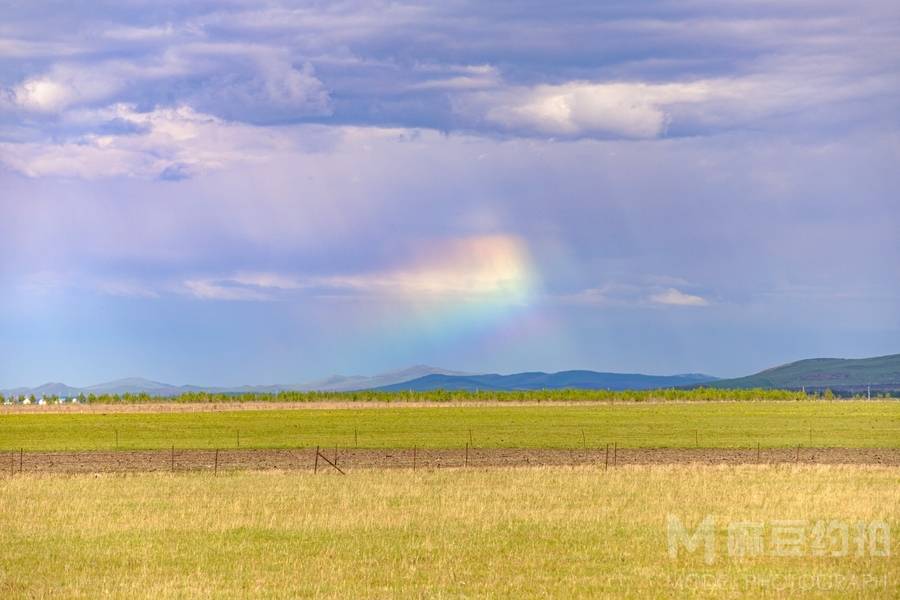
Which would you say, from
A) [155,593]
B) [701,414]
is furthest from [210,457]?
[701,414]

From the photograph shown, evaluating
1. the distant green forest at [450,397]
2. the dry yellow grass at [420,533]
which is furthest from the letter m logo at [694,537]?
the distant green forest at [450,397]

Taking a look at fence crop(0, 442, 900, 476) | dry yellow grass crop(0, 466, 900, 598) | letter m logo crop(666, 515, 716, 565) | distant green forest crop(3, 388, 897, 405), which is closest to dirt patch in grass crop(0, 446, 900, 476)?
fence crop(0, 442, 900, 476)

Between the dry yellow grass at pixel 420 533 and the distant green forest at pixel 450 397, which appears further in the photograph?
the distant green forest at pixel 450 397

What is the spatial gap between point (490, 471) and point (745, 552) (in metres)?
24.1

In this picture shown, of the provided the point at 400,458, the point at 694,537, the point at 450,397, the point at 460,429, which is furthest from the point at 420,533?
the point at 450,397

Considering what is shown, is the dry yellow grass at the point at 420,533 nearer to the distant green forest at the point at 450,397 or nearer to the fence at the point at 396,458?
the fence at the point at 396,458

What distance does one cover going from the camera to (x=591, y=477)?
48406 mm

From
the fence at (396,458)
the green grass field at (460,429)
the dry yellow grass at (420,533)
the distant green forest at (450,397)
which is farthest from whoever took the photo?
the distant green forest at (450,397)

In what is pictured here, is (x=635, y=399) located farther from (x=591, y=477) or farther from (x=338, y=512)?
(x=338, y=512)

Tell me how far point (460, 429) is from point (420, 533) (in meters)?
64.0

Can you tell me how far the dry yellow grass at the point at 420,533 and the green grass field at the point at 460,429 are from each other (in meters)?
29.6

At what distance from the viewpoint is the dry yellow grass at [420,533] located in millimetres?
25250

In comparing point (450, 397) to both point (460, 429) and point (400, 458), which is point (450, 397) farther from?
point (400, 458)

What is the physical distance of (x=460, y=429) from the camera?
9675 centimetres
